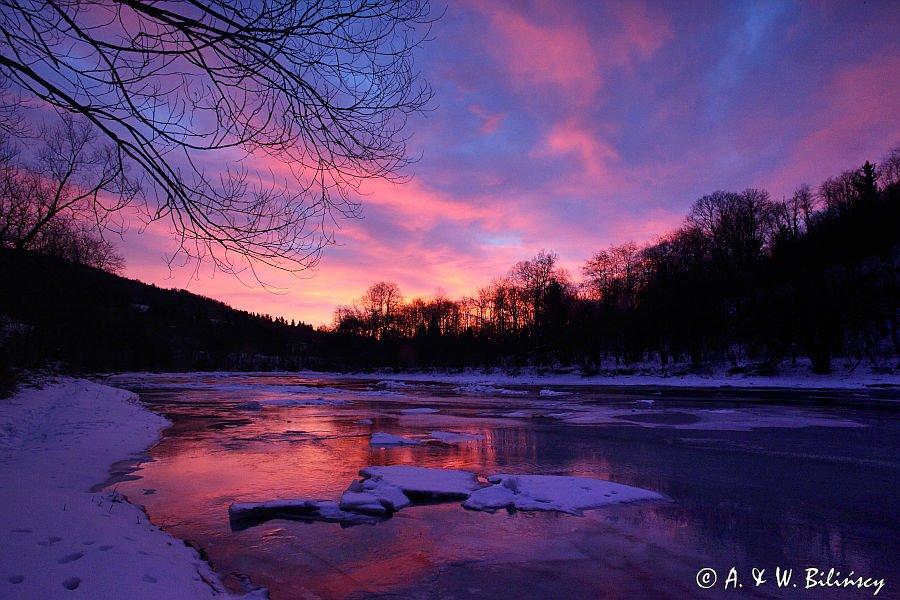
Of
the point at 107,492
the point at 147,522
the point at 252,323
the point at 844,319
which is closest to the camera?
the point at 147,522

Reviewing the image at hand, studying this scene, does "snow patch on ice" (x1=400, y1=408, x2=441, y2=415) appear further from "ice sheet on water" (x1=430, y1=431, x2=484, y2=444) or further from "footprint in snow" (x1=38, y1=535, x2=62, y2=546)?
"footprint in snow" (x1=38, y1=535, x2=62, y2=546)

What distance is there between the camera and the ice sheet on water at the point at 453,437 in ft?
39.1

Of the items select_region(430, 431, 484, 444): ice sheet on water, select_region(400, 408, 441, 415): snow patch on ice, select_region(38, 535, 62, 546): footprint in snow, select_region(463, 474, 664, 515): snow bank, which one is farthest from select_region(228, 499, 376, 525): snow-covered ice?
select_region(400, 408, 441, 415): snow patch on ice

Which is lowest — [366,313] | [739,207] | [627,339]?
[627,339]

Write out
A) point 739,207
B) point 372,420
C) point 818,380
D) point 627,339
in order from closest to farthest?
point 372,420 < point 818,380 < point 627,339 < point 739,207

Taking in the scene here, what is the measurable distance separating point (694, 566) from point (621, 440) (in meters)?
7.58

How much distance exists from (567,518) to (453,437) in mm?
6638

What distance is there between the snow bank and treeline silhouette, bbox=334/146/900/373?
1392 inches

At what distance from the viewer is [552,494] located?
268 inches

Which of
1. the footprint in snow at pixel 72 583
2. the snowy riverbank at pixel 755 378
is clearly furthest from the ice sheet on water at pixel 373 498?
the snowy riverbank at pixel 755 378

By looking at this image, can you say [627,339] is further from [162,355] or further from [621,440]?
[162,355]

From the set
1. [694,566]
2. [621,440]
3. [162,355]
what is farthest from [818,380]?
[162,355]

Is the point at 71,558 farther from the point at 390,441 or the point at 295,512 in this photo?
the point at 390,441

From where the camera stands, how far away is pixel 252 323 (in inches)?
6309
